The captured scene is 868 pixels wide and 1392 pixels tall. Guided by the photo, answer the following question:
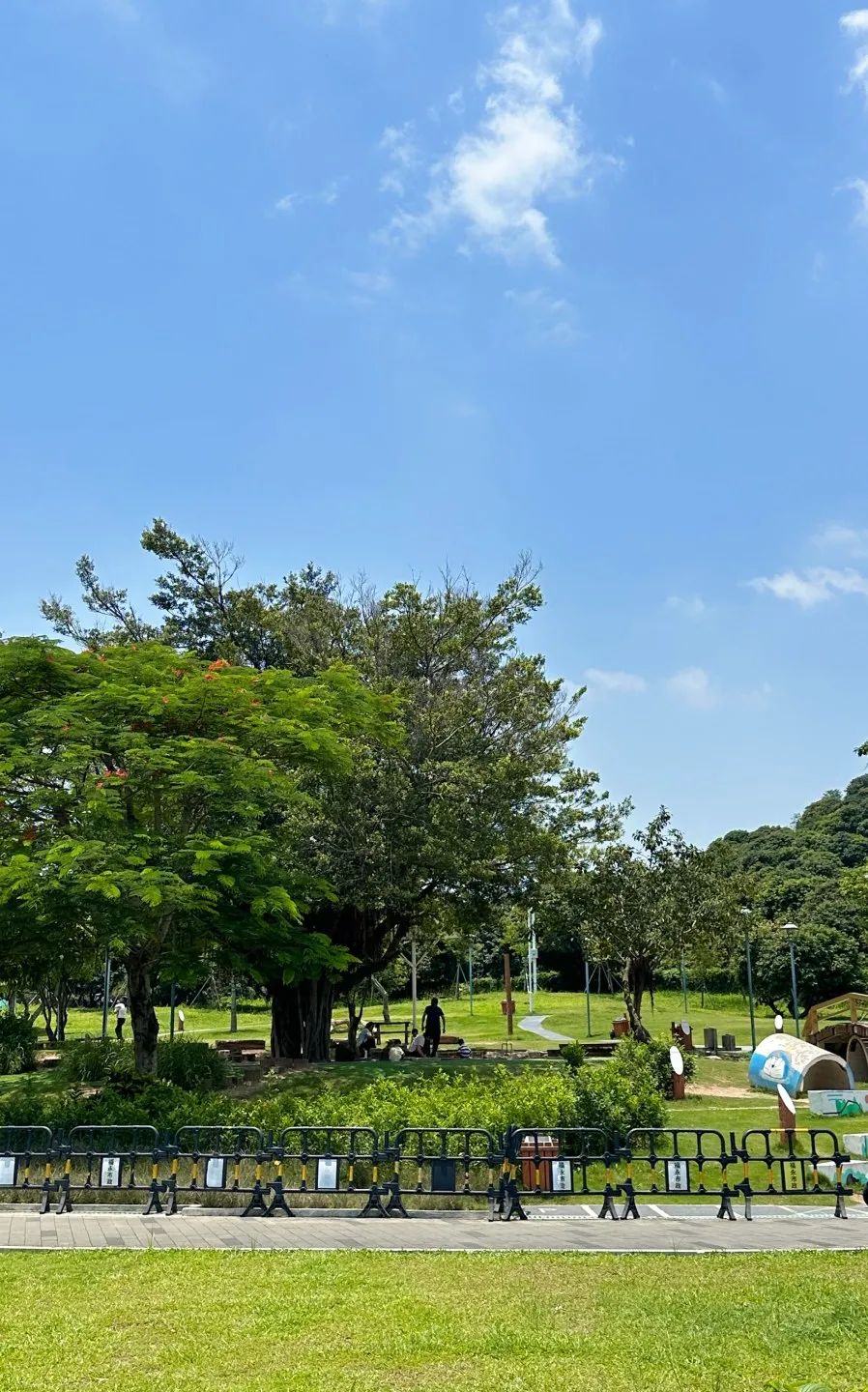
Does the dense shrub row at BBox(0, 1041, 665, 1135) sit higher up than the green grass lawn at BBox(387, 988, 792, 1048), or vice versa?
the dense shrub row at BBox(0, 1041, 665, 1135)

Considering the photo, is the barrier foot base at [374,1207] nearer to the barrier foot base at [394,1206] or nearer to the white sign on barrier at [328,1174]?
the barrier foot base at [394,1206]

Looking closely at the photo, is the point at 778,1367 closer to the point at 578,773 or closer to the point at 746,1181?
the point at 746,1181

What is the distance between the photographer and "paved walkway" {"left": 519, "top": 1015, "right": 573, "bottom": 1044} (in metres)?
42.9

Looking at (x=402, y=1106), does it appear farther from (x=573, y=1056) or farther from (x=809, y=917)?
(x=809, y=917)

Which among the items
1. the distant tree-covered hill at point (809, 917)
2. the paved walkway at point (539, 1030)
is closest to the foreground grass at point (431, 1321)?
the distant tree-covered hill at point (809, 917)

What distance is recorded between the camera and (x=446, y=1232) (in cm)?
1130

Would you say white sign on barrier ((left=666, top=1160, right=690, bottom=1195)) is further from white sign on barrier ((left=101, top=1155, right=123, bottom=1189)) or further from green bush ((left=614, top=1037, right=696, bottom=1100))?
green bush ((left=614, top=1037, right=696, bottom=1100))

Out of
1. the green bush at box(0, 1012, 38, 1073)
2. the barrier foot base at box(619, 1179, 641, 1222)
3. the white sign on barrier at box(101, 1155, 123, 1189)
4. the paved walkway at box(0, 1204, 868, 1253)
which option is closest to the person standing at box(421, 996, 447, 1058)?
the green bush at box(0, 1012, 38, 1073)

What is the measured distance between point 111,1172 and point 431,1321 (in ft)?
21.5

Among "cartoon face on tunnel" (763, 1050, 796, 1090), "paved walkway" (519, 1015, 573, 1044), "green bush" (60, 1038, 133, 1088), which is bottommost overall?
"paved walkway" (519, 1015, 573, 1044)

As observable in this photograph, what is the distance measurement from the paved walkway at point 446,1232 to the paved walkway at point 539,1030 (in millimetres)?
27882

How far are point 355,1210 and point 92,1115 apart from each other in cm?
498

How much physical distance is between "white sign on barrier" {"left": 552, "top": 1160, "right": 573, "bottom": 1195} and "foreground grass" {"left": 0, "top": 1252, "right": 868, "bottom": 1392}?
2.68 metres

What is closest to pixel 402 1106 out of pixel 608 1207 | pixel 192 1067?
pixel 608 1207
